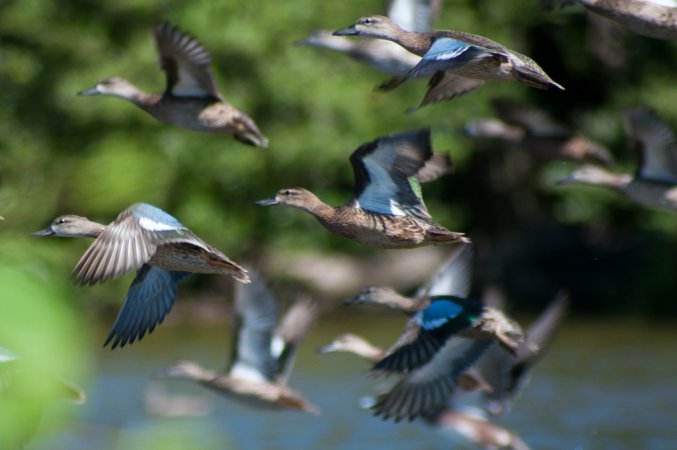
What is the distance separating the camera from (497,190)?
19422 millimetres

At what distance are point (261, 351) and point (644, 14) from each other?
3.65 m

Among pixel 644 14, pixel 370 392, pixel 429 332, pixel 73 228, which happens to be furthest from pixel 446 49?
pixel 370 392

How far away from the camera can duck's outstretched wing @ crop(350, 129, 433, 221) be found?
584cm

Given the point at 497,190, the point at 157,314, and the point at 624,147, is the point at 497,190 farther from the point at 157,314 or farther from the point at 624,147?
the point at 157,314

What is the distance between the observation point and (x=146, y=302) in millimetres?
5969

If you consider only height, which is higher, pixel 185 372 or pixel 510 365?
pixel 510 365

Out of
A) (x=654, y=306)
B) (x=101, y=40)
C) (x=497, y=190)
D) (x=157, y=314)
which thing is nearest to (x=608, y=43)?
(x=497, y=190)

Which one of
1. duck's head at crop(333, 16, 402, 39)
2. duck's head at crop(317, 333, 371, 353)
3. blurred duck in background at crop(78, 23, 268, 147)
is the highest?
duck's head at crop(333, 16, 402, 39)

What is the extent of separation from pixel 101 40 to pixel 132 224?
1166 cm

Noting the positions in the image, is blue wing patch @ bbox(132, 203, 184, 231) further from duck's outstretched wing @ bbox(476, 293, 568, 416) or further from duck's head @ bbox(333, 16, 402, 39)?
duck's outstretched wing @ bbox(476, 293, 568, 416)

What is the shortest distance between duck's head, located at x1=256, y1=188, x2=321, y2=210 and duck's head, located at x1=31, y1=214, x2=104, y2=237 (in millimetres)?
882

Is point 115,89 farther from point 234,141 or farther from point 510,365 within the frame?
point 234,141

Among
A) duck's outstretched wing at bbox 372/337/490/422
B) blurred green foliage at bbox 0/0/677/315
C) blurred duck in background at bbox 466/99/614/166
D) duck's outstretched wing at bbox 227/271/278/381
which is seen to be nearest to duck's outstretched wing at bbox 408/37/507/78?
duck's outstretched wing at bbox 372/337/490/422

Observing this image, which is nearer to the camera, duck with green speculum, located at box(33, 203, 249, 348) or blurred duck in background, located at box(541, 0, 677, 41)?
duck with green speculum, located at box(33, 203, 249, 348)
